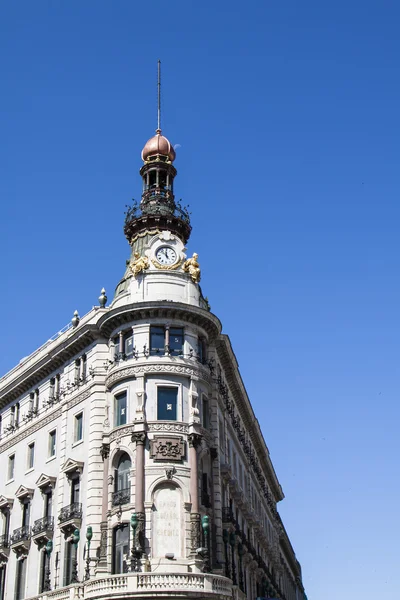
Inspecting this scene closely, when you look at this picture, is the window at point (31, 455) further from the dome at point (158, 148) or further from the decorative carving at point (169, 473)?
the dome at point (158, 148)

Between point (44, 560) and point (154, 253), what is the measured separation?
2268cm

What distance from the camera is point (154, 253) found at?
55.0 metres

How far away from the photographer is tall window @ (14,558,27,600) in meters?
55.3

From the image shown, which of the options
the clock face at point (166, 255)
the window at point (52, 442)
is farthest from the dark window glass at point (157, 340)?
the window at point (52, 442)

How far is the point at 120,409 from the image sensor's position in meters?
50.8

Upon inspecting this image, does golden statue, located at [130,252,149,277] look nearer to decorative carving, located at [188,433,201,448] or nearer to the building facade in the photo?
the building facade

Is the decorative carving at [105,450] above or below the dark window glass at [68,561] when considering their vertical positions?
above

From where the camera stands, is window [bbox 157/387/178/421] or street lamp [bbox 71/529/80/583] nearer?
street lamp [bbox 71/529/80/583]

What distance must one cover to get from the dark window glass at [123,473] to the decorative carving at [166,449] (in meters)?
1.97

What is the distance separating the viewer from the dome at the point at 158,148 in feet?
207

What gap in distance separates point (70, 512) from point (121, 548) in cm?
593

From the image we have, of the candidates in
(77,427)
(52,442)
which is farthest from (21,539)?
(77,427)

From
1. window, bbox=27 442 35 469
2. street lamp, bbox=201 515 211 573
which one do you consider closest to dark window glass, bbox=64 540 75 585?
street lamp, bbox=201 515 211 573

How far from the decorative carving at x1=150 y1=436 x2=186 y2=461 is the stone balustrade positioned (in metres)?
7.25
